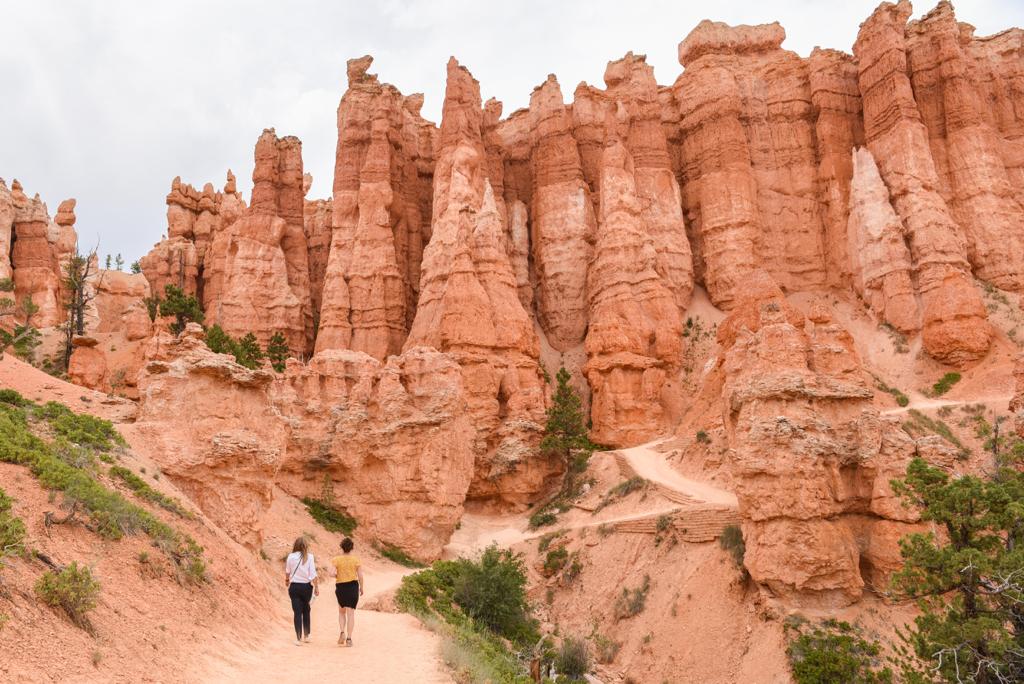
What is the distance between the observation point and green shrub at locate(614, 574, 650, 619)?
21578 mm

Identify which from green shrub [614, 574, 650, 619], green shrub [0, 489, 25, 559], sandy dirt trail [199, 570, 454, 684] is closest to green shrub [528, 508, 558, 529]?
green shrub [614, 574, 650, 619]

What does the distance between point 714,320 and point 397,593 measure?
39264mm

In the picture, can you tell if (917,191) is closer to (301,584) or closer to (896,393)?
(896,393)

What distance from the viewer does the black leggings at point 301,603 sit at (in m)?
9.48

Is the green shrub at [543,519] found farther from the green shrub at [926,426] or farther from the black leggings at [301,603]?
the black leggings at [301,603]

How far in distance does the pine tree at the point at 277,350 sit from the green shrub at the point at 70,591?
129ft

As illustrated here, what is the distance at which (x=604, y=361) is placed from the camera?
43031 mm

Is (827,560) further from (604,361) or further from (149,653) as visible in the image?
(604,361)

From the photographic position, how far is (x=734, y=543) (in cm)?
2067

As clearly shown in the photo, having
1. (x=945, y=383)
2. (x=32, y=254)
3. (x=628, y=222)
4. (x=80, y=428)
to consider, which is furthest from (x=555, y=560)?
(x=32, y=254)

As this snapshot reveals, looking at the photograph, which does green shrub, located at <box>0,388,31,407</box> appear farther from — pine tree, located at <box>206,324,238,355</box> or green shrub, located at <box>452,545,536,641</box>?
pine tree, located at <box>206,324,238,355</box>

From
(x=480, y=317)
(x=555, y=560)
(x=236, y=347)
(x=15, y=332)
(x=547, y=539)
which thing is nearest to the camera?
(x=555, y=560)

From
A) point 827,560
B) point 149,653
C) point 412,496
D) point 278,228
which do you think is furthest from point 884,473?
point 278,228

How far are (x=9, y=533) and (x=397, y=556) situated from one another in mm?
17540
